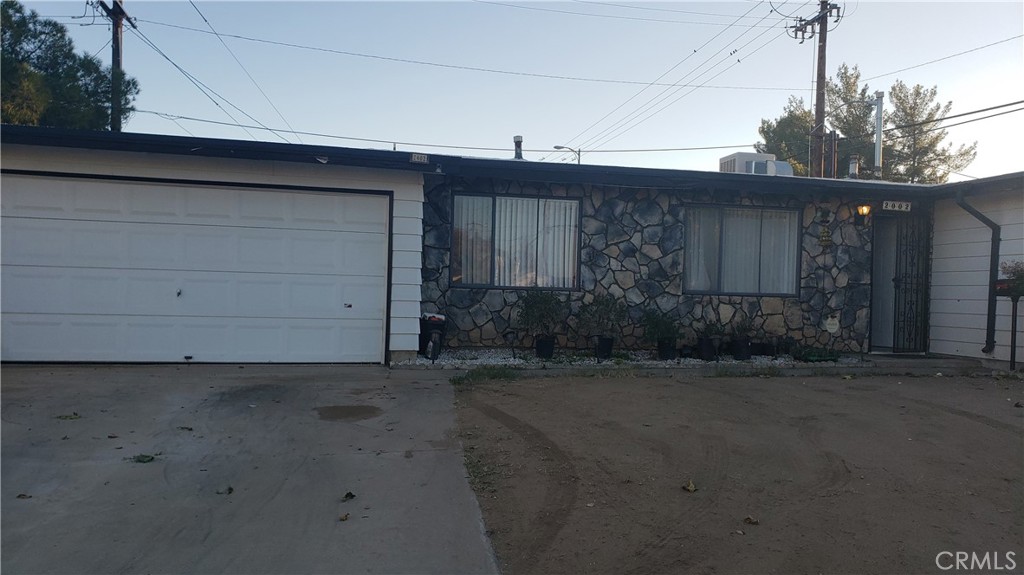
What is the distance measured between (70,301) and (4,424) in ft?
11.0

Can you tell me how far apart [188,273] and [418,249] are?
3064 mm

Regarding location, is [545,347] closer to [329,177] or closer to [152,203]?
[329,177]

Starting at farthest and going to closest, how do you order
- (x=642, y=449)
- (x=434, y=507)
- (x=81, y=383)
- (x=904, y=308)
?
(x=904, y=308)
(x=81, y=383)
(x=642, y=449)
(x=434, y=507)

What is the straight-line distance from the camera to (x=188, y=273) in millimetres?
9430

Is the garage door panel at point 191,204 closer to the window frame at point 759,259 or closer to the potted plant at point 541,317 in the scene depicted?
the potted plant at point 541,317

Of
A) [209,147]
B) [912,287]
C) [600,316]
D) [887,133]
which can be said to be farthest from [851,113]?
[209,147]

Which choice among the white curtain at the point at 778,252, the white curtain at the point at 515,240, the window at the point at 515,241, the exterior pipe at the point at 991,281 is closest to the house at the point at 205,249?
the window at the point at 515,241

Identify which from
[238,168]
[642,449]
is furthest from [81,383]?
[642,449]

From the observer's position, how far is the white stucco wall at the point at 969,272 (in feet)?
36.2

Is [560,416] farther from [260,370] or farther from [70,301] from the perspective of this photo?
[70,301]

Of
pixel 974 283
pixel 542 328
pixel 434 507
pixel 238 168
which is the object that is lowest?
pixel 434 507

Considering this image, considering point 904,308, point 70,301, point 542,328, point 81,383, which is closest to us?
point 81,383

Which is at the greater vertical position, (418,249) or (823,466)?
(418,249)

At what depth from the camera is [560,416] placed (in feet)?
23.4
